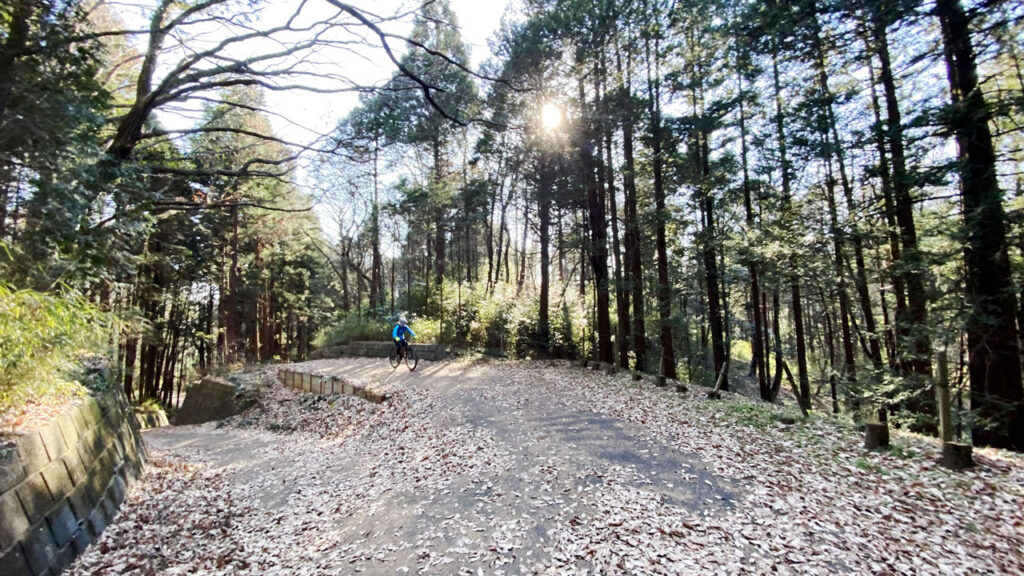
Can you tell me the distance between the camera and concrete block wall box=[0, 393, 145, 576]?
267 cm

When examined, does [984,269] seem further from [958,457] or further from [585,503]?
[585,503]

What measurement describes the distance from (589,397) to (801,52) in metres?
7.12

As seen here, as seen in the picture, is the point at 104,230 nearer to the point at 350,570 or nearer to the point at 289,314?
the point at 350,570

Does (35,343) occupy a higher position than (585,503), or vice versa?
(35,343)

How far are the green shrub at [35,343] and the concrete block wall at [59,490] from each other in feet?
0.97

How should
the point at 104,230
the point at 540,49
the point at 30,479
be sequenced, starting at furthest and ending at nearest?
1. the point at 540,49
2. the point at 104,230
3. the point at 30,479

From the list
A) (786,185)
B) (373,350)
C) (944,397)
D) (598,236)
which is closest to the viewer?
(944,397)

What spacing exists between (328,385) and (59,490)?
7.86 m

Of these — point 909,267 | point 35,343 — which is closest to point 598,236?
point 909,267

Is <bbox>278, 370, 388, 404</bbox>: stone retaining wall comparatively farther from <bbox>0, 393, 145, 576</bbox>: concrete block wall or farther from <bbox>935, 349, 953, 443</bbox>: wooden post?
<bbox>935, 349, 953, 443</bbox>: wooden post

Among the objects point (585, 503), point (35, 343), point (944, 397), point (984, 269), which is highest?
point (984, 269)

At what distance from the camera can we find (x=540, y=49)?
12773mm

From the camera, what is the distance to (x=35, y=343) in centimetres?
324

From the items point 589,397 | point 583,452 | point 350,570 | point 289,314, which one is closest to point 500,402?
point 589,397
